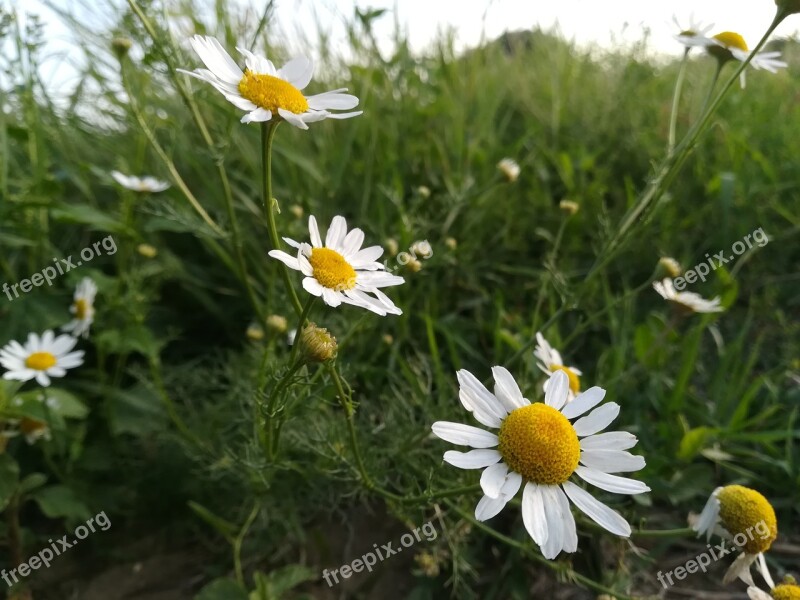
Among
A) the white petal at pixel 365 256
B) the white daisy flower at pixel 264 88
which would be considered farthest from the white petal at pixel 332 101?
the white petal at pixel 365 256

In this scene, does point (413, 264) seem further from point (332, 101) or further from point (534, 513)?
point (534, 513)

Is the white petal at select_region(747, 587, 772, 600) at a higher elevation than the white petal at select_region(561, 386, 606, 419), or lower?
lower

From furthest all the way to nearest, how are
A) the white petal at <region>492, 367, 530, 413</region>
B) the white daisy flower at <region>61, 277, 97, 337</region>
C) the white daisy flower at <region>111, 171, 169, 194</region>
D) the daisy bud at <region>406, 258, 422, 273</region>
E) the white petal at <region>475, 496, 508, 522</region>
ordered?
the white daisy flower at <region>111, 171, 169, 194</region> < the white daisy flower at <region>61, 277, 97, 337</region> < the daisy bud at <region>406, 258, 422, 273</region> < the white petal at <region>492, 367, 530, 413</region> < the white petal at <region>475, 496, 508, 522</region>

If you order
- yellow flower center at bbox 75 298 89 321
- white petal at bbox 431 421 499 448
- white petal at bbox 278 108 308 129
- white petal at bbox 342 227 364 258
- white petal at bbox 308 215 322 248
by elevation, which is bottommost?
white petal at bbox 431 421 499 448

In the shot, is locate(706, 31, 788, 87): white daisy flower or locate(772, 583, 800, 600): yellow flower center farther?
locate(706, 31, 788, 87): white daisy flower

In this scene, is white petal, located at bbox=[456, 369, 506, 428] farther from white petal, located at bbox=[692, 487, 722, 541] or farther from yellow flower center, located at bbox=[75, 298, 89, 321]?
yellow flower center, located at bbox=[75, 298, 89, 321]

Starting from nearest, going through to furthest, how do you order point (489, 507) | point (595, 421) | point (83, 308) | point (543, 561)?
point (489, 507)
point (595, 421)
point (543, 561)
point (83, 308)

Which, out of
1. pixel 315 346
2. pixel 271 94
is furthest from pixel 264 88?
pixel 315 346

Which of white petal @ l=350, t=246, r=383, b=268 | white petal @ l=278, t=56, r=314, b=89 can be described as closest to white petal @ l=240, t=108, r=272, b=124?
white petal @ l=278, t=56, r=314, b=89
